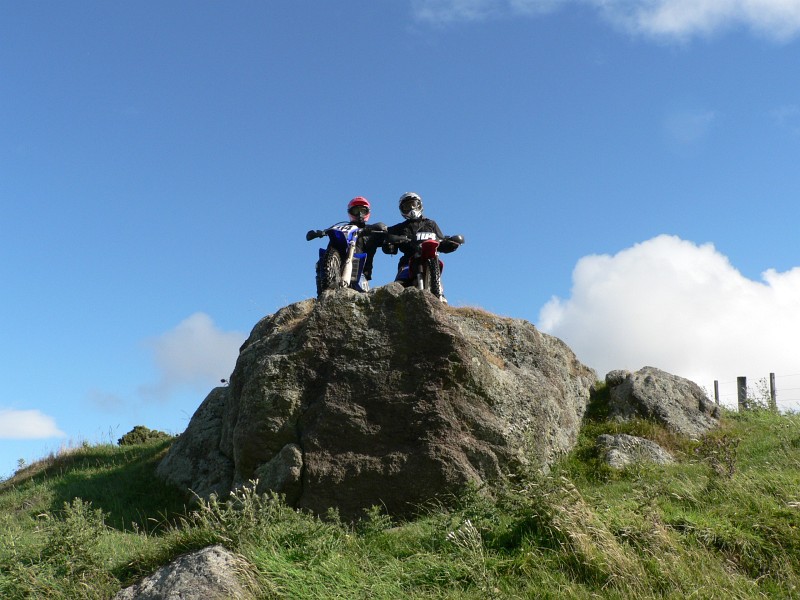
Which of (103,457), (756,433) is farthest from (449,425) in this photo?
(103,457)

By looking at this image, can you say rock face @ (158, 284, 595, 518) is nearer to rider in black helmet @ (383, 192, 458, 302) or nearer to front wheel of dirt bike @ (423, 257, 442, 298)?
front wheel of dirt bike @ (423, 257, 442, 298)

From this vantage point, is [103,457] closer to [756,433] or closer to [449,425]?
[449,425]

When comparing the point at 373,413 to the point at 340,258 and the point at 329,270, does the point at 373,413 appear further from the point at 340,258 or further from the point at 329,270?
the point at 340,258

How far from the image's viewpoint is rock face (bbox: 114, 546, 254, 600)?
7719 mm

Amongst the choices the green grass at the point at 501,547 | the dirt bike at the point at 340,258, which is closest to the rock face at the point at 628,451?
the green grass at the point at 501,547

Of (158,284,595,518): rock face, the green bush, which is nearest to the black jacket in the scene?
(158,284,595,518): rock face

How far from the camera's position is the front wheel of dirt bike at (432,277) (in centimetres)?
1466

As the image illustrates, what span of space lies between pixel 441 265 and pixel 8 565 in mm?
8744

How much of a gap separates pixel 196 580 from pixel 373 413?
388 cm

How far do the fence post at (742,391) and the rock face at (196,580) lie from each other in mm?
11943

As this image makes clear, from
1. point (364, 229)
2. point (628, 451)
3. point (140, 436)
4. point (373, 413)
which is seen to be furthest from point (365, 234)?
point (140, 436)

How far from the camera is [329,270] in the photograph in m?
14.4

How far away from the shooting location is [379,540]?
359 inches

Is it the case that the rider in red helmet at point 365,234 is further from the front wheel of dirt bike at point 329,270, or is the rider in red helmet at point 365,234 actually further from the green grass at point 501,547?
the green grass at point 501,547
